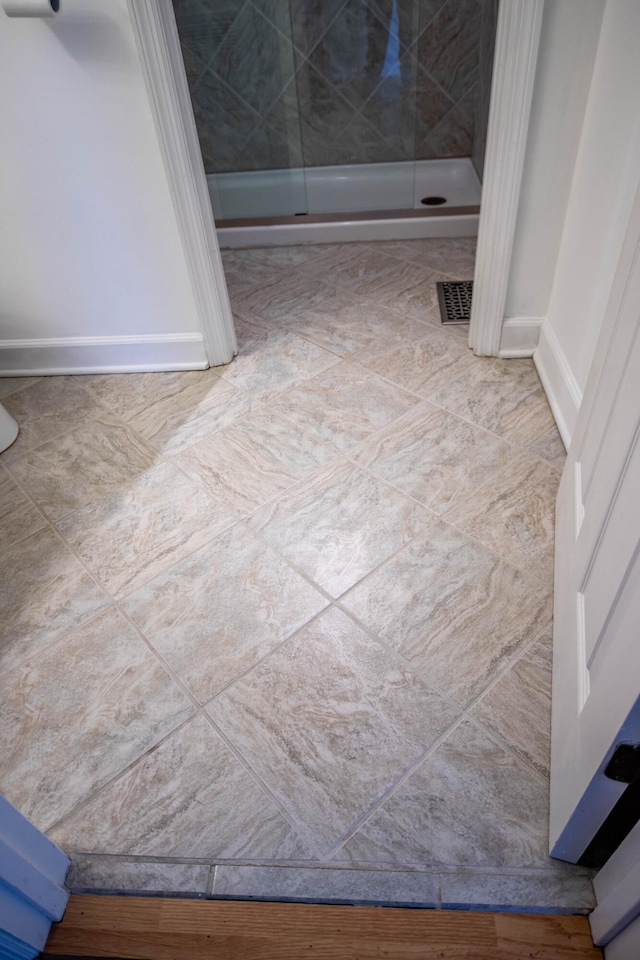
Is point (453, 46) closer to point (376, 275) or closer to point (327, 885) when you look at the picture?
point (376, 275)

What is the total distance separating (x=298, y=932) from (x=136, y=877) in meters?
0.26

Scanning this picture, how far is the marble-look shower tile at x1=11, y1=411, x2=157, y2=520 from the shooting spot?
5.23 ft

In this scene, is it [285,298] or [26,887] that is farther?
[285,298]

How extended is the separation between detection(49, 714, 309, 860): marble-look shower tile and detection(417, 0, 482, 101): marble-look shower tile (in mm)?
3162

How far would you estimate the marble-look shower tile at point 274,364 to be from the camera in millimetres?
1896

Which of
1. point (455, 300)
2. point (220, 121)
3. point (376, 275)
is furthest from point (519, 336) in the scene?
point (220, 121)

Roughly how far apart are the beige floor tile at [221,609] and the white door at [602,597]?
52 cm

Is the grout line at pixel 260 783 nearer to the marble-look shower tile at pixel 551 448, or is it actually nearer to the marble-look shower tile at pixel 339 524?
the marble-look shower tile at pixel 339 524

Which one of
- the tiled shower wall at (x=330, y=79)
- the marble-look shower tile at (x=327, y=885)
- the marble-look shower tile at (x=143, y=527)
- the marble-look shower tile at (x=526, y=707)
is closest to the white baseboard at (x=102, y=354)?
the marble-look shower tile at (x=143, y=527)

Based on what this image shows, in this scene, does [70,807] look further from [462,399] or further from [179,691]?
[462,399]

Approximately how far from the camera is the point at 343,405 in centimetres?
178

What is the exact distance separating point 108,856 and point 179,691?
0.94 ft

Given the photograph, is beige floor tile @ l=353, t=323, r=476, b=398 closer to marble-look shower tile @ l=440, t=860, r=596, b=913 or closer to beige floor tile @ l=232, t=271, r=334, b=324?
beige floor tile @ l=232, t=271, r=334, b=324

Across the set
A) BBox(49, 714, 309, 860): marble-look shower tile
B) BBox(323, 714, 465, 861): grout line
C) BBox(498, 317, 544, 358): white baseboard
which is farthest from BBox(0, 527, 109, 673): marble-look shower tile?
BBox(498, 317, 544, 358): white baseboard
